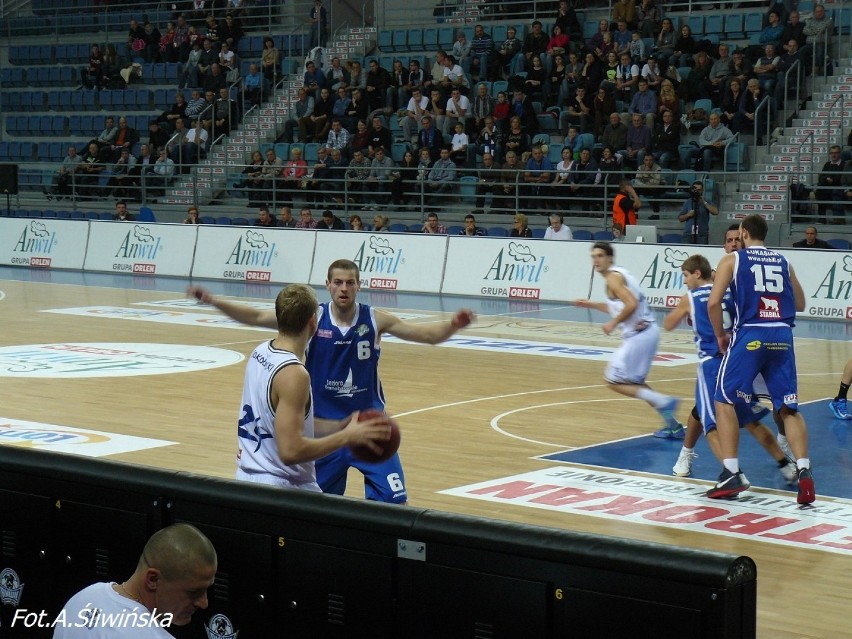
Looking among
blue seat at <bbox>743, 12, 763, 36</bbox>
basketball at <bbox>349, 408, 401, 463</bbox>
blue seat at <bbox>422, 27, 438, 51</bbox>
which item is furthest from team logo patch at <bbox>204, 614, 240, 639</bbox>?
blue seat at <bbox>422, 27, 438, 51</bbox>

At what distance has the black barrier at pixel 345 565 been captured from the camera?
412 cm

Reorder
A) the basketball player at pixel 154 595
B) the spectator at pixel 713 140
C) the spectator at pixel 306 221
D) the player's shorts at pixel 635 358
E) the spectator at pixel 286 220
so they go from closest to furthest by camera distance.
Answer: the basketball player at pixel 154 595, the player's shorts at pixel 635 358, the spectator at pixel 713 140, the spectator at pixel 306 221, the spectator at pixel 286 220

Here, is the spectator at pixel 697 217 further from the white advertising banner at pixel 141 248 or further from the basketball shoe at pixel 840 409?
the white advertising banner at pixel 141 248

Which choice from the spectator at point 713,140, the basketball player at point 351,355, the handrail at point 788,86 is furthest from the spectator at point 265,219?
the basketball player at point 351,355

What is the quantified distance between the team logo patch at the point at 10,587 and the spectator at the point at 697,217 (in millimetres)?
18907

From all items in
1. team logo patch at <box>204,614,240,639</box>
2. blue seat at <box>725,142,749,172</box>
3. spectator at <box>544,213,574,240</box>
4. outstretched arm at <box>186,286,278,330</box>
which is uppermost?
blue seat at <box>725,142,749,172</box>

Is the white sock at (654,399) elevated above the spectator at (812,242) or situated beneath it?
situated beneath

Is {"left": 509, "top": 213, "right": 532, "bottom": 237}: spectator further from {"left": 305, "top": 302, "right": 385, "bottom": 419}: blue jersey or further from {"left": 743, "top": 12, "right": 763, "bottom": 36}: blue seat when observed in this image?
{"left": 305, "top": 302, "right": 385, "bottom": 419}: blue jersey

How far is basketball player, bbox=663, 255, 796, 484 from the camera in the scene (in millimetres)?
10070

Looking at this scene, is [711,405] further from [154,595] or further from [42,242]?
[42,242]

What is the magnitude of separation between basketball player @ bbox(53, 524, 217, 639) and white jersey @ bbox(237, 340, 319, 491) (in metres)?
1.76

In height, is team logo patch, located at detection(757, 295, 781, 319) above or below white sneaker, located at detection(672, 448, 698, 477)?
above

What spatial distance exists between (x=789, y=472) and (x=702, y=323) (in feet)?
4.47

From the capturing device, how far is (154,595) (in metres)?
3.86
